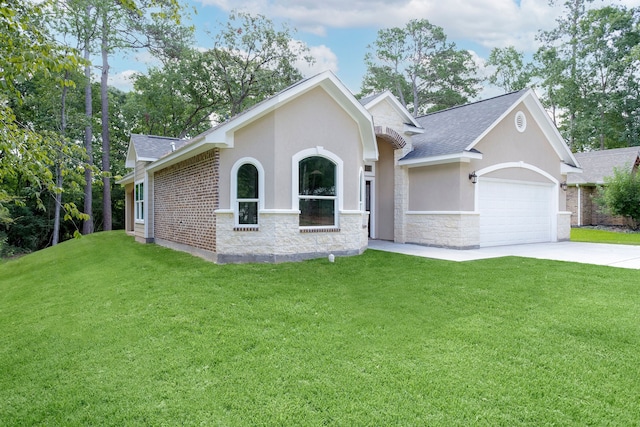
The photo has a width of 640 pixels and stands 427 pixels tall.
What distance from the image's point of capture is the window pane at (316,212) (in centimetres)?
957

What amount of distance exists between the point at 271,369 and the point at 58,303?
527 cm

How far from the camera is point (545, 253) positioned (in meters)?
11.1

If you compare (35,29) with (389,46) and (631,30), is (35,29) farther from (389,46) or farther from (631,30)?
(631,30)

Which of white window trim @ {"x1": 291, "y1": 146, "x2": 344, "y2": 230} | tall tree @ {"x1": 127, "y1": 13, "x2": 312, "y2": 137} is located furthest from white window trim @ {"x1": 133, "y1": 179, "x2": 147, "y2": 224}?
tall tree @ {"x1": 127, "y1": 13, "x2": 312, "y2": 137}

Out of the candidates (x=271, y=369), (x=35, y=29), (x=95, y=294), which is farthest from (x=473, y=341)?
(x=95, y=294)

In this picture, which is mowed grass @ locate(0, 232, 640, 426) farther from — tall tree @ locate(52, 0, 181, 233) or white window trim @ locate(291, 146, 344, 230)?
tall tree @ locate(52, 0, 181, 233)

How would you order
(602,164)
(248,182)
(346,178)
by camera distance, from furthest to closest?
(602,164) → (346,178) → (248,182)

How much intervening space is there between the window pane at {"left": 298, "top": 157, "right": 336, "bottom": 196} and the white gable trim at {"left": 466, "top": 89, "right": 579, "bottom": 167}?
460 cm

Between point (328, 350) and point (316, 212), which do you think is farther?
point (316, 212)

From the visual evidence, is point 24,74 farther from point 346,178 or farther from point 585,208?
point 585,208

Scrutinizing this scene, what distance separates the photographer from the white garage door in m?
12.7

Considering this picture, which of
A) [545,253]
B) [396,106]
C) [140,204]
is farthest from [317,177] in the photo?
[140,204]

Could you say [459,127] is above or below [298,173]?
above

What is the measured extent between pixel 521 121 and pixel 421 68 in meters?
24.8
